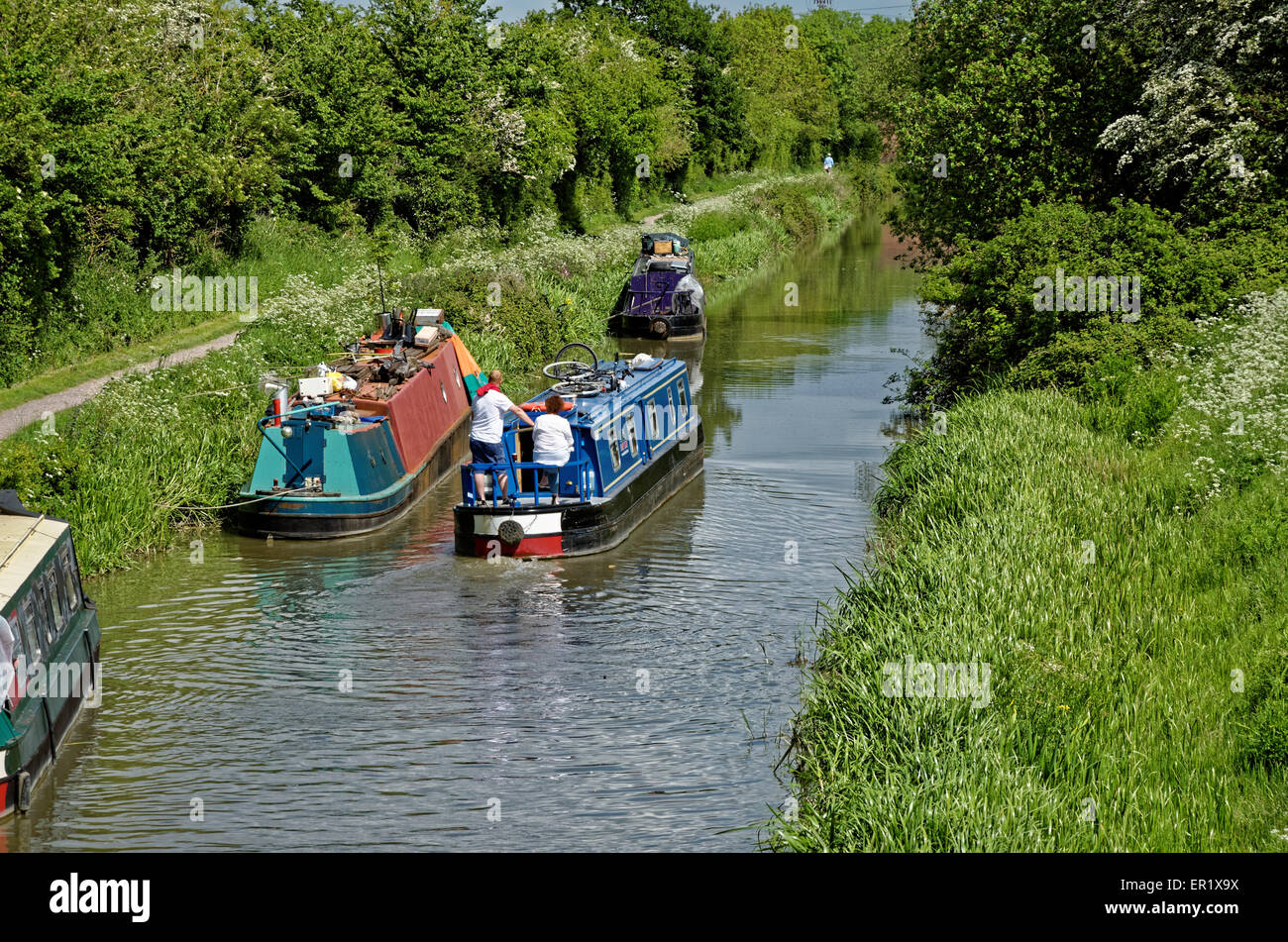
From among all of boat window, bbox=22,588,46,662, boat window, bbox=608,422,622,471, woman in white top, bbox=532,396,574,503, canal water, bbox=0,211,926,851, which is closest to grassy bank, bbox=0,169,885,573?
canal water, bbox=0,211,926,851

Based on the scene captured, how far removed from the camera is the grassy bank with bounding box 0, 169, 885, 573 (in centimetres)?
1581

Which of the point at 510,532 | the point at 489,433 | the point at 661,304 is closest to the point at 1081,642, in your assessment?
the point at 510,532

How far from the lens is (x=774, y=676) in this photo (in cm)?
1262

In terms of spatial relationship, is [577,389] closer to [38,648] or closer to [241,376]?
[241,376]

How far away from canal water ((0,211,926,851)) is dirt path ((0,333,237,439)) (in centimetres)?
332

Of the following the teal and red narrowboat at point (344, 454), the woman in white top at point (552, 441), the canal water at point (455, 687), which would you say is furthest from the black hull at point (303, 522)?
the woman in white top at point (552, 441)

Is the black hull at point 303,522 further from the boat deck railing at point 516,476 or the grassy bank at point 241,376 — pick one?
the boat deck railing at point 516,476

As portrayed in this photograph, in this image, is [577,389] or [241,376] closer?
[577,389]

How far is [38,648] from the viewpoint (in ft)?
34.0

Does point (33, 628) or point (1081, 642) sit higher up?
point (33, 628)

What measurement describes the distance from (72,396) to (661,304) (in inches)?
617

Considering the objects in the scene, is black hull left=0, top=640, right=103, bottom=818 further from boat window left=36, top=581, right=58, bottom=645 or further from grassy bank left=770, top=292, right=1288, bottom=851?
grassy bank left=770, top=292, right=1288, bottom=851

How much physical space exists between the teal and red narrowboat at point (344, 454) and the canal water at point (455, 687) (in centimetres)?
34

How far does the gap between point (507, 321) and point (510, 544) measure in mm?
11641
